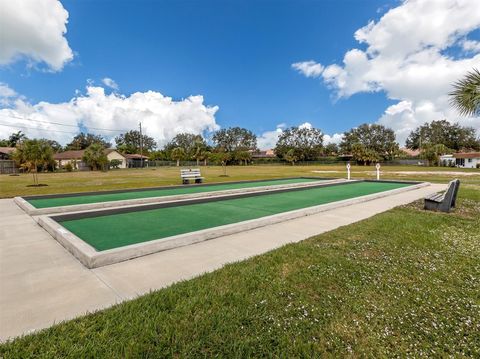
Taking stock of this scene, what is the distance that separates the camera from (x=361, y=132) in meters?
66.5

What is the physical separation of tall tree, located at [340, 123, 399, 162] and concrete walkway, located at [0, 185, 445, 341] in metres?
59.8

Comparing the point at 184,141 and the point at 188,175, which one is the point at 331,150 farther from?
the point at 188,175

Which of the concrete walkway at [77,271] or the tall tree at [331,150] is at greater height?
the tall tree at [331,150]

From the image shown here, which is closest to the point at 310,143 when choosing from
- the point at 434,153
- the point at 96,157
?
the point at 434,153

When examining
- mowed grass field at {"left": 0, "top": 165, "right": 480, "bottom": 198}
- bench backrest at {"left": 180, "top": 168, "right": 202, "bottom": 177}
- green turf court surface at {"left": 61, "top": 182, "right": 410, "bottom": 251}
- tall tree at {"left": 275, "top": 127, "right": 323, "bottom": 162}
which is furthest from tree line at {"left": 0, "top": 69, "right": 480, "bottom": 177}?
green turf court surface at {"left": 61, "top": 182, "right": 410, "bottom": 251}

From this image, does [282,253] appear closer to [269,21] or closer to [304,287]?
[304,287]

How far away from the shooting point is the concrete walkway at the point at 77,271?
252cm

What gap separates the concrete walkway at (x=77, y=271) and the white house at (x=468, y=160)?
182 ft

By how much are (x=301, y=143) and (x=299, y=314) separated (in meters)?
72.9

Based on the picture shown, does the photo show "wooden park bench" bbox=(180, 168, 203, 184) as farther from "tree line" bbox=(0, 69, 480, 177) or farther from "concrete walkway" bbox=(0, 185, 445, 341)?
"tree line" bbox=(0, 69, 480, 177)

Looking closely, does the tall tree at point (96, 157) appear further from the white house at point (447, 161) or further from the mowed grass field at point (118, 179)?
the white house at point (447, 161)

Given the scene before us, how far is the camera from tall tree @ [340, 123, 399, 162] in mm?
60016

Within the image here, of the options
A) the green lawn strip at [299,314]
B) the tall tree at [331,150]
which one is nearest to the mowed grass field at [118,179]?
the green lawn strip at [299,314]

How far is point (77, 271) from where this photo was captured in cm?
339
